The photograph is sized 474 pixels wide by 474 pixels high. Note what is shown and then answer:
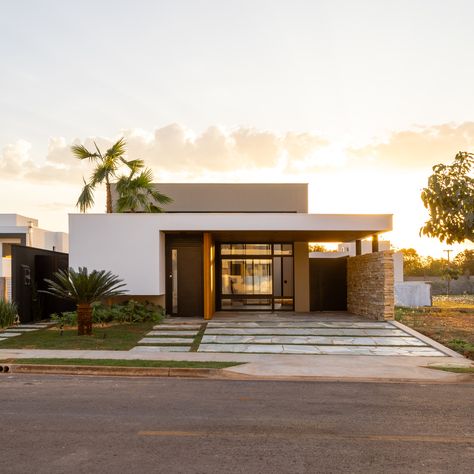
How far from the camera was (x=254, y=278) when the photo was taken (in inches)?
985

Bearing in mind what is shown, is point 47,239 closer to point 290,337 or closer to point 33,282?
point 33,282

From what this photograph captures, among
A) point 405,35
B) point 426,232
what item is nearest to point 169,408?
point 426,232

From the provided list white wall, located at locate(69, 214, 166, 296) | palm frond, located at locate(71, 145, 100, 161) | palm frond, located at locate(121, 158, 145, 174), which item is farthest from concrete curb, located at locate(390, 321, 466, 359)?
palm frond, located at locate(71, 145, 100, 161)

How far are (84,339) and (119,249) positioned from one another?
498 cm

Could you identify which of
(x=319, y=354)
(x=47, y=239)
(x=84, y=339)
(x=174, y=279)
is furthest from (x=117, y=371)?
(x=47, y=239)

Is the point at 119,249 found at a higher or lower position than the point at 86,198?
lower

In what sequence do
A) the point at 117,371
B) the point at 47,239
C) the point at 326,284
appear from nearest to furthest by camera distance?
the point at 117,371
the point at 326,284
the point at 47,239

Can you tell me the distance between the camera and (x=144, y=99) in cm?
1884

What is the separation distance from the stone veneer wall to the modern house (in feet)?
0.11

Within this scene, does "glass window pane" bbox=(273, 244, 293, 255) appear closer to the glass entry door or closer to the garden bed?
the glass entry door

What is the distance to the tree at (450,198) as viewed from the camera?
13.0m

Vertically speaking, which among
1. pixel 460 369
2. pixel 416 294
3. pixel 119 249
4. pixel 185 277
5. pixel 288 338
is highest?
pixel 119 249

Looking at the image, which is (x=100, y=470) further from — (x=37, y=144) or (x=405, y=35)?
(x=37, y=144)

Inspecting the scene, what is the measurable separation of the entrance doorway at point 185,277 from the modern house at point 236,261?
0.12ft
